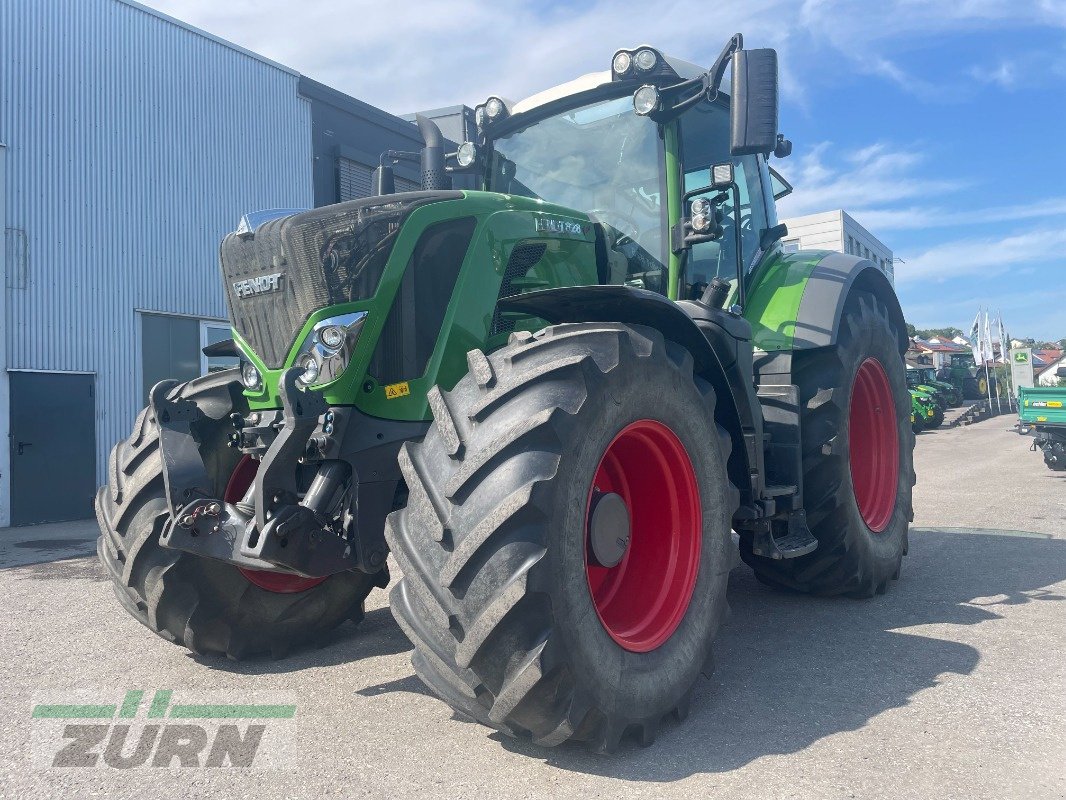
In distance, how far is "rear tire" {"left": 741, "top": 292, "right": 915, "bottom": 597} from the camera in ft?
15.2

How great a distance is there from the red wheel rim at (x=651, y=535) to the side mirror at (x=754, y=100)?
54.9 inches

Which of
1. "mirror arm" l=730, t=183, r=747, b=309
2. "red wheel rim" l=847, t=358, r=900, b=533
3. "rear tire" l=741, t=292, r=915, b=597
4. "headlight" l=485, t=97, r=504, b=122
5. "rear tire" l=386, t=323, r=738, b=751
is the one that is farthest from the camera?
→ "red wheel rim" l=847, t=358, r=900, b=533

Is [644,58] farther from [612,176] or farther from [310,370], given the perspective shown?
[310,370]

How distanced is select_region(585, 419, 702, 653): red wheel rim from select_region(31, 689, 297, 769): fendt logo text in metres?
1.28

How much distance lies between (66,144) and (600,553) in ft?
39.7

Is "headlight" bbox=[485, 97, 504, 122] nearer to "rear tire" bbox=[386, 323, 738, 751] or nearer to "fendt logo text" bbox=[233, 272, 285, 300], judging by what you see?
"fendt logo text" bbox=[233, 272, 285, 300]

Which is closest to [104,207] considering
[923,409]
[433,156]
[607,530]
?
[433,156]

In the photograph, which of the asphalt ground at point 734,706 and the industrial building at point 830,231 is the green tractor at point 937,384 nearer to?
the industrial building at point 830,231

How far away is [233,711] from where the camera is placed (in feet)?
10.9

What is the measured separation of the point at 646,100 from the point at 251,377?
238 cm

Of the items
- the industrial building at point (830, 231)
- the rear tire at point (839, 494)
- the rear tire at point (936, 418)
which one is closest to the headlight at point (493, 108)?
the rear tire at point (839, 494)

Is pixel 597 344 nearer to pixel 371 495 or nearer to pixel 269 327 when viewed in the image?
pixel 371 495

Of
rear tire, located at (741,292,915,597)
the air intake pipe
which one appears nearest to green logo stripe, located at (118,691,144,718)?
the air intake pipe

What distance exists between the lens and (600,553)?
300 cm
